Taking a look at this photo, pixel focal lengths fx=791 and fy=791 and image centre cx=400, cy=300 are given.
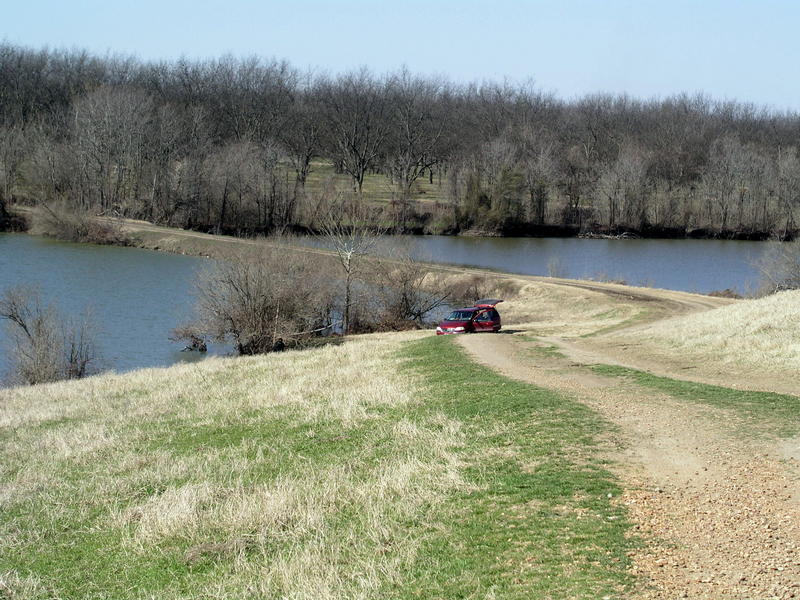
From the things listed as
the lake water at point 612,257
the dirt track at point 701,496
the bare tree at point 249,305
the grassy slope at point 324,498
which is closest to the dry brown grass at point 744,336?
the dirt track at point 701,496

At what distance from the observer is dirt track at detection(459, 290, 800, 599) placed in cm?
778

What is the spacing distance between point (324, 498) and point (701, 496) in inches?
200

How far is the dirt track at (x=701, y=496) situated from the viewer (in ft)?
25.5

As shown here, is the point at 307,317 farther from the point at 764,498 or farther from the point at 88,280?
the point at 764,498

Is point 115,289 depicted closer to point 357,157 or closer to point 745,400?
point 745,400

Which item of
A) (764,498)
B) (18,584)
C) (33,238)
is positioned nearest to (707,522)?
(764,498)

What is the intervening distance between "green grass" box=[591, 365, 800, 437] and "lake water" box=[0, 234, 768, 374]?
23.2m

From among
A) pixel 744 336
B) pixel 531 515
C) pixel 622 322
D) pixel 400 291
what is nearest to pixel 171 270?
pixel 400 291

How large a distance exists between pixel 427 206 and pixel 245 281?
211 ft

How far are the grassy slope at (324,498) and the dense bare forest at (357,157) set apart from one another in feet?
214

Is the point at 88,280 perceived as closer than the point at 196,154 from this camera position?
Yes

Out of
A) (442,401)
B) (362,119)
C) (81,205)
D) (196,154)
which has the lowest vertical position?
(442,401)

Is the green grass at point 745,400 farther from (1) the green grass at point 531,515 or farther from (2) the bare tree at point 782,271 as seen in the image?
(2) the bare tree at point 782,271

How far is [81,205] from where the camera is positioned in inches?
3132
